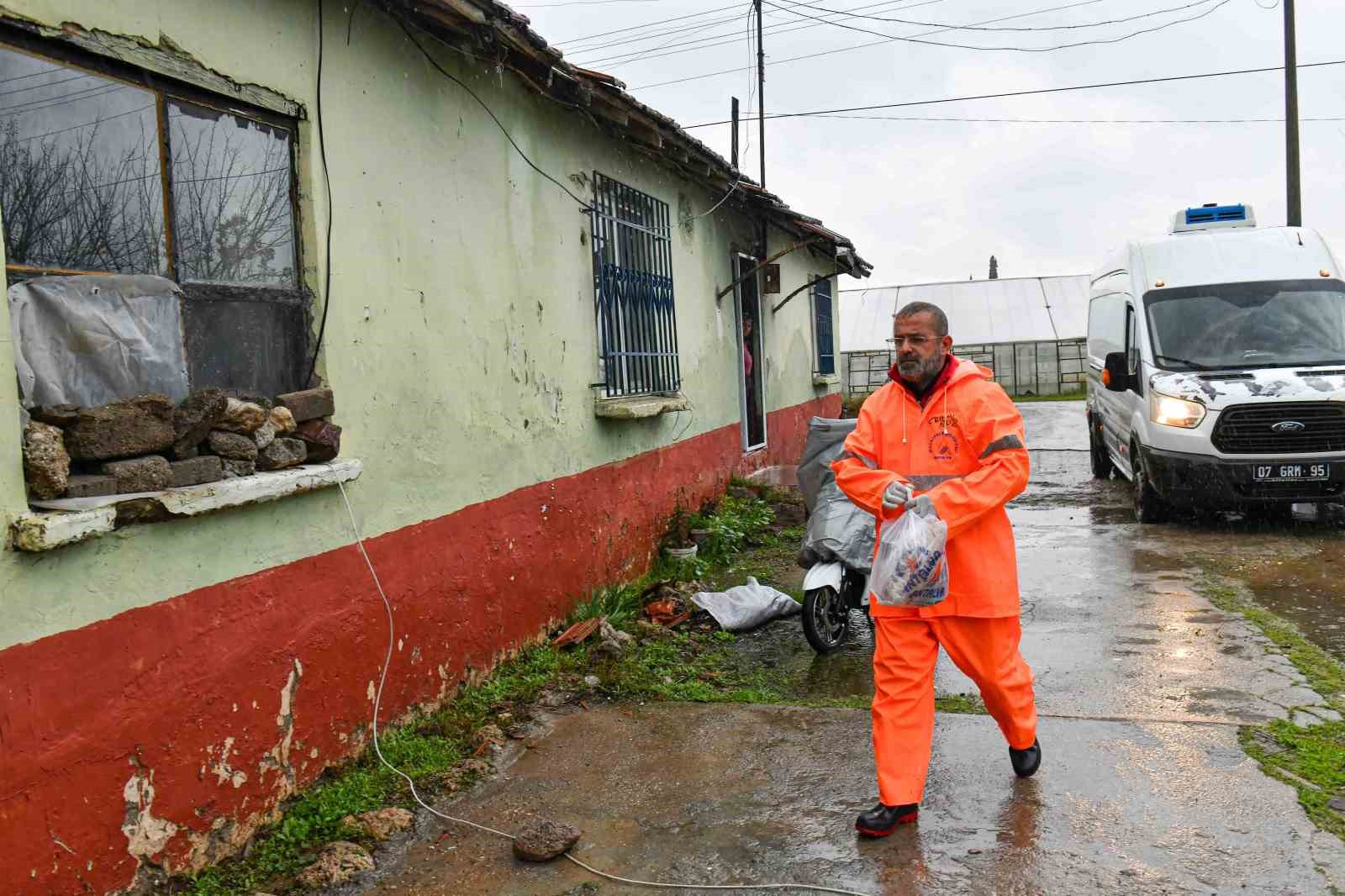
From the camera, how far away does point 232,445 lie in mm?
3604

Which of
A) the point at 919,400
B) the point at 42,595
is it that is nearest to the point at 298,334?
the point at 42,595

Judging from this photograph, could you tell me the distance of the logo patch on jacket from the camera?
3.83 m

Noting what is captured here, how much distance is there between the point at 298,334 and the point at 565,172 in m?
2.83

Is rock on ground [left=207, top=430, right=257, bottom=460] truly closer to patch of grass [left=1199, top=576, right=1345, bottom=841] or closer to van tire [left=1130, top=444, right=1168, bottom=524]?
patch of grass [left=1199, top=576, right=1345, bottom=841]

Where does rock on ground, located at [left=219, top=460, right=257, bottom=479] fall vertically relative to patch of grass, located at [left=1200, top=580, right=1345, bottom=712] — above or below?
above

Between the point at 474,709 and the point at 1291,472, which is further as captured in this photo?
the point at 1291,472

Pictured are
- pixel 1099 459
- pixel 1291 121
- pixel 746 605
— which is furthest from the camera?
pixel 1291 121

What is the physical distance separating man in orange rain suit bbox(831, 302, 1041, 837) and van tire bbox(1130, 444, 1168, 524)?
6.29 m

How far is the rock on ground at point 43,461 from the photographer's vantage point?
2.91 meters

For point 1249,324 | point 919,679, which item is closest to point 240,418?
point 919,679

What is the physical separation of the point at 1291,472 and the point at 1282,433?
0.32 m

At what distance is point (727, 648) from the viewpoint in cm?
611

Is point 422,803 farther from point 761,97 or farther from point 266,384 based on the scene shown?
point 761,97

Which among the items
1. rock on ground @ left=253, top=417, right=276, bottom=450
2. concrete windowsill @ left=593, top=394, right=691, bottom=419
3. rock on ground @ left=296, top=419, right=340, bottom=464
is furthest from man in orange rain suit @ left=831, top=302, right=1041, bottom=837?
concrete windowsill @ left=593, top=394, right=691, bottom=419
